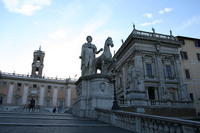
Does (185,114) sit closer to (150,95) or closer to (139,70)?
(150,95)

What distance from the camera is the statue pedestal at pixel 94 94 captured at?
10211mm

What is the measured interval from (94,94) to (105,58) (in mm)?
2716

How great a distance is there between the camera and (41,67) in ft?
175

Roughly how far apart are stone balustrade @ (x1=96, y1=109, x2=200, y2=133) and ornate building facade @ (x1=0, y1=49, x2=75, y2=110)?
132ft

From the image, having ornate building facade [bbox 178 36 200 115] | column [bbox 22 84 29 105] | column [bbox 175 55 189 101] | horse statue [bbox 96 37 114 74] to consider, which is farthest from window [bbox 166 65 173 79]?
column [bbox 22 84 29 105]

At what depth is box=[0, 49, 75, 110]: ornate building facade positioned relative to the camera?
4578 cm

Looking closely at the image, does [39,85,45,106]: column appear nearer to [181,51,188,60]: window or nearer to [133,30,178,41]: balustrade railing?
[133,30,178,41]: balustrade railing

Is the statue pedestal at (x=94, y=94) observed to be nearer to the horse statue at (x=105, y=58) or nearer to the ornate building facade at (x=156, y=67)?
the horse statue at (x=105, y=58)

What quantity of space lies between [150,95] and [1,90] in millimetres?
42762

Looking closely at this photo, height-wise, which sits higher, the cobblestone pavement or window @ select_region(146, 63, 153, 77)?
window @ select_region(146, 63, 153, 77)

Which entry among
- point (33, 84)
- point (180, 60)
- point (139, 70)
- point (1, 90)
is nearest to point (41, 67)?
point (33, 84)

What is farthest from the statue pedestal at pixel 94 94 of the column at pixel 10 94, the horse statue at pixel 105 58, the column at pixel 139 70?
the column at pixel 10 94

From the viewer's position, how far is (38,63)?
53531 millimetres

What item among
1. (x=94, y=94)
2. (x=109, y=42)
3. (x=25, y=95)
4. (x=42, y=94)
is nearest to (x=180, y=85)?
(x=109, y=42)
